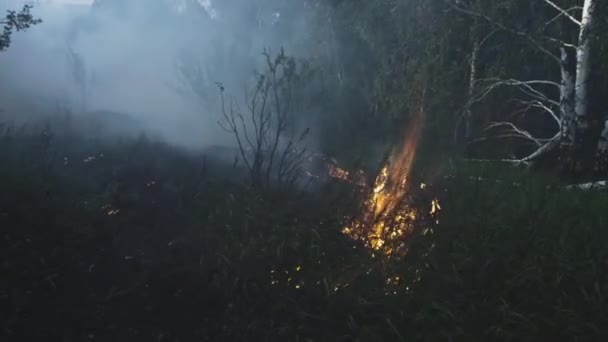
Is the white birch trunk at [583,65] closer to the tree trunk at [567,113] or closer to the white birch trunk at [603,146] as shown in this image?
the tree trunk at [567,113]

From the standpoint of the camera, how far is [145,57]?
2711 centimetres

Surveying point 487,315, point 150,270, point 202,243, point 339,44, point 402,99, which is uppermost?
point 339,44

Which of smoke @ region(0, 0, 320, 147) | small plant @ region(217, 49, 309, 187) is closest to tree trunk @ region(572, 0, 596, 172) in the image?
small plant @ region(217, 49, 309, 187)

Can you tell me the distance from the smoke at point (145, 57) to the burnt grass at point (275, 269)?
853cm

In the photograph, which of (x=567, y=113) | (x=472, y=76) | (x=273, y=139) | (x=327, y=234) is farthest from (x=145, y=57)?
(x=327, y=234)

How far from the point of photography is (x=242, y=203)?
5.28m

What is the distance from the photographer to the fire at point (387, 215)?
4539 mm

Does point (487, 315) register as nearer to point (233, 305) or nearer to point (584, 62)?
point (233, 305)

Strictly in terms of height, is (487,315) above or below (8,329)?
below

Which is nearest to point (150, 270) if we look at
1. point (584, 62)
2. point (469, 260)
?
point (469, 260)

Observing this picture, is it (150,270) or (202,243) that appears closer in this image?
(150,270)

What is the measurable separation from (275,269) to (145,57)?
25.6 meters

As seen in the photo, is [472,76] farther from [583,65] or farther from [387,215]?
[387,215]

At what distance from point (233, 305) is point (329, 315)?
75 centimetres
